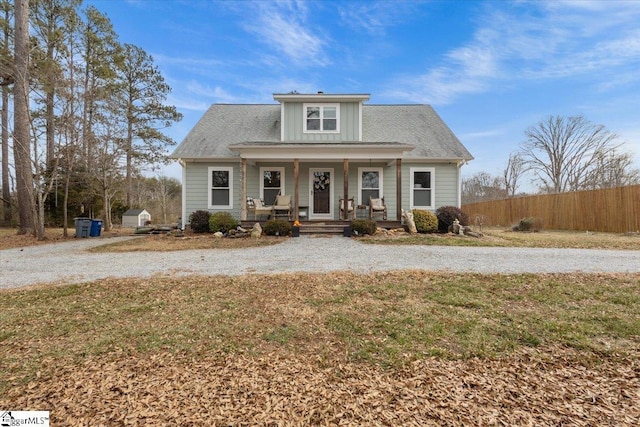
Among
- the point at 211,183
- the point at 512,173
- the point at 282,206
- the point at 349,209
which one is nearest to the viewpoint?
the point at 282,206

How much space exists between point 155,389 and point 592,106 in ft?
98.5

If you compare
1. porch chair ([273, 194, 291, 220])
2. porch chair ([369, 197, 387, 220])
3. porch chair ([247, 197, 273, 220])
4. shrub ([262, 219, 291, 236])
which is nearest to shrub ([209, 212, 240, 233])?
porch chair ([247, 197, 273, 220])

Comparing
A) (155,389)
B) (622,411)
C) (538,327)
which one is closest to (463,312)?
(538,327)

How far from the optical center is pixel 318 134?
12656 mm

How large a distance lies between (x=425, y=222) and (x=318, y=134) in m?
5.76

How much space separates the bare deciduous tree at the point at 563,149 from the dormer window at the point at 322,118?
2268cm

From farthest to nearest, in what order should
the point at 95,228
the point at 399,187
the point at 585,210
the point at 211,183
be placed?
1. the point at 585,210
2. the point at 211,183
3. the point at 95,228
4. the point at 399,187

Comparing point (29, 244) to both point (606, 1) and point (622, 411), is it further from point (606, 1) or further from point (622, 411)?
point (606, 1)

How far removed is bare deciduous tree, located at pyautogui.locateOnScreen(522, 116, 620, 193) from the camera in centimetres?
2338

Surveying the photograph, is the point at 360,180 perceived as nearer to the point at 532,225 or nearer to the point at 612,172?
the point at 532,225

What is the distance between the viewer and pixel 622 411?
5.72 ft

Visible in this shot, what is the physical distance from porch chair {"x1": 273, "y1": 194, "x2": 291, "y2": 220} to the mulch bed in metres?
8.95

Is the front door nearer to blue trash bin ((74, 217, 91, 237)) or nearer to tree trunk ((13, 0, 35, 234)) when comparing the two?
blue trash bin ((74, 217, 91, 237))

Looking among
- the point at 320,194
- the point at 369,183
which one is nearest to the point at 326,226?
the point at 320,194
